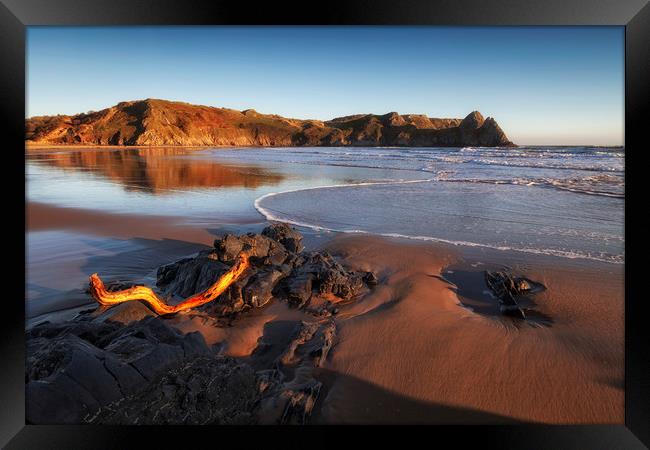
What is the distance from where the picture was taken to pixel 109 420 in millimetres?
2070

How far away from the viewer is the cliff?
48.1m

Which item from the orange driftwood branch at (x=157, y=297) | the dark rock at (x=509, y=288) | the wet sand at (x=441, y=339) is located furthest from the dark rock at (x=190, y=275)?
the dark rock at (x=509, y=288)

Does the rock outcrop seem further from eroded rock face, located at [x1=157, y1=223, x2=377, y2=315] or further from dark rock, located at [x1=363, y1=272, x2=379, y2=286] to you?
dark rock, located at [x1=363, y1=272, x2=379, y2=286]

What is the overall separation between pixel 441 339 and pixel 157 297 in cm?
253

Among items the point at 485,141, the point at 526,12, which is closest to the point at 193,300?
the point at 526,12

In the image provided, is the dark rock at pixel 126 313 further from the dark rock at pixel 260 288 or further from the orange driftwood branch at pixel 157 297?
the dark rock at pixel 260 288

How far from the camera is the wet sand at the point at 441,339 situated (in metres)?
2.38

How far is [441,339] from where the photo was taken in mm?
3014

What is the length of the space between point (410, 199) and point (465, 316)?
5.62 meters

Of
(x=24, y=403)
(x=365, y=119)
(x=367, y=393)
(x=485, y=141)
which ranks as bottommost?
(x=367, y=393)

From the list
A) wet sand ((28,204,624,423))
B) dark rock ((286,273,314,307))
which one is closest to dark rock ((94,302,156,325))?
wet sand ((28,204,624,423))

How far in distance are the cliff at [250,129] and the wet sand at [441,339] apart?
41726 millimetres

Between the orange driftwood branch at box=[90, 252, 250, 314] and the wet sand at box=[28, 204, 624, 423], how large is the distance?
0.15 metres

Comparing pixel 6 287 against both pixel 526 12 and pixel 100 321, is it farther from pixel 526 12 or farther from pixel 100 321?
pixel 526 12
